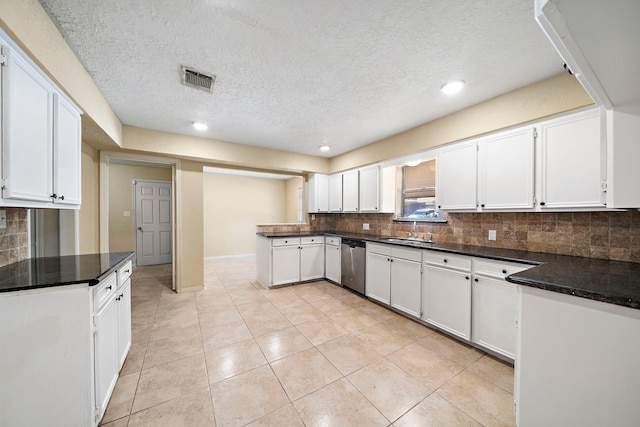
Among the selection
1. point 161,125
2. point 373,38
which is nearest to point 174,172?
point 161,125

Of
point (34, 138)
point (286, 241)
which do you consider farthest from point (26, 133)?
point (286, 241)

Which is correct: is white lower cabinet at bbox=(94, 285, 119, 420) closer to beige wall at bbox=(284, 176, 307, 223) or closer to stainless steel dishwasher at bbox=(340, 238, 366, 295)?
stainless steel dishwasher at bbox=(340, 238, 366, 295)

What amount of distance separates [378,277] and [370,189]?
1.44m

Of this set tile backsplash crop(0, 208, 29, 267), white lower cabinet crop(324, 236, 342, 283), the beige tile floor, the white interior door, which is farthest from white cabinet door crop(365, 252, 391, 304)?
the white interior door

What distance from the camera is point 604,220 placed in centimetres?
183

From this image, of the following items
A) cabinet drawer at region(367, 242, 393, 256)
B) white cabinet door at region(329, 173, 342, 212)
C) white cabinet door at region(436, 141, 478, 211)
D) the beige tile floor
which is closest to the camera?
the beige tile floor

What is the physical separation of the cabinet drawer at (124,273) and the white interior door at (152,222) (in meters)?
4.03

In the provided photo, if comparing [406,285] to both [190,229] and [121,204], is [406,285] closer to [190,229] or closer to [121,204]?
[190,229]

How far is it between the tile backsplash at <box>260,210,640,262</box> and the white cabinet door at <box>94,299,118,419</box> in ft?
11.0

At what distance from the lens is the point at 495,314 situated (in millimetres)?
1974

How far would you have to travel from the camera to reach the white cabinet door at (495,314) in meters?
1.88

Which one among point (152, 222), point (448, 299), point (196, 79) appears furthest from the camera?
point (152, 222)

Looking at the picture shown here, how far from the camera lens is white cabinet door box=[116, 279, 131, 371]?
1764 mm

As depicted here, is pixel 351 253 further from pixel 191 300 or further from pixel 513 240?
pixel 191 300
